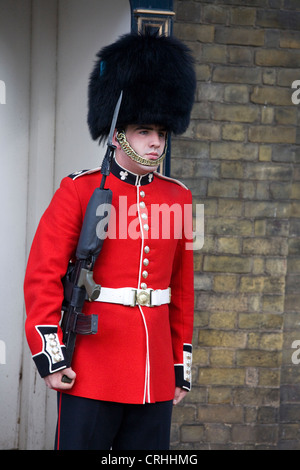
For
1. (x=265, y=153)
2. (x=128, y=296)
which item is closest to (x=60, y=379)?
(x=128, y=296)

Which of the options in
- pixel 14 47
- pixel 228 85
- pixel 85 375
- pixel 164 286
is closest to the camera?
pixel 85 375

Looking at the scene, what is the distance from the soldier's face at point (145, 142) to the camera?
2283mm

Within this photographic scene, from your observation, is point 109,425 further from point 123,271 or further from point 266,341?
point 266,341

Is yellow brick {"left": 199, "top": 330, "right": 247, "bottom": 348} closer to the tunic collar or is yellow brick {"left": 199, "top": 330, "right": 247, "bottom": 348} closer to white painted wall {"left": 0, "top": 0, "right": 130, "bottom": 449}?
white painted wall {"left": 0, "top": 0, "right": 130, "bottom": 449}

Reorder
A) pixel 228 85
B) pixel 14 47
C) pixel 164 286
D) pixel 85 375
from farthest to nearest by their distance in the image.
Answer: pixel 228 85
pixel 14 47
pixel 164 286
pixel 85 375

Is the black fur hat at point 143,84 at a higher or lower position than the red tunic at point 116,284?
higher

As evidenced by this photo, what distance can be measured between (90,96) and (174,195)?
0.45 m

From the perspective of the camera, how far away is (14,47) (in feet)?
10.3

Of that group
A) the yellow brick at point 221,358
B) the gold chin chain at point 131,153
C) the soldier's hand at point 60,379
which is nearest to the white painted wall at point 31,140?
the gold chin chain at point 131,153

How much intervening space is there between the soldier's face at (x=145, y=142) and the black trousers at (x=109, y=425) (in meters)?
0.78

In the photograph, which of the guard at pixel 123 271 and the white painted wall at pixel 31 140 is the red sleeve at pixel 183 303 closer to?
the guard at pixel 123 271

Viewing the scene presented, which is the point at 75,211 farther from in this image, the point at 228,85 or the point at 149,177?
the point at 228,85
